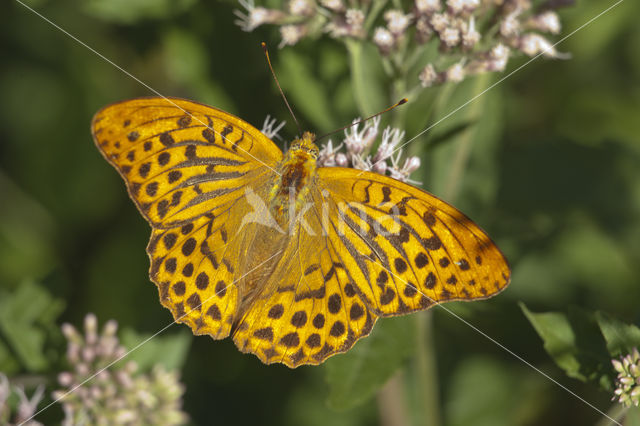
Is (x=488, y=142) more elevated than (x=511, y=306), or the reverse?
(x=488, y=142)

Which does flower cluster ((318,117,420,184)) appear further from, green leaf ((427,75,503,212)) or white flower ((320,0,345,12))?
white flower ((320,0,345,12))

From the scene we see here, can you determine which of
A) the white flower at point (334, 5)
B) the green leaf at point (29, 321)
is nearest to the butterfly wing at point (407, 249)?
the white flower at point (334, 5)

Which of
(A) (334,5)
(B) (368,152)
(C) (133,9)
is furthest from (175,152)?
(C) (133,9)

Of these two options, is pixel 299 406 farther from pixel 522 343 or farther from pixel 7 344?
pixel 7 344

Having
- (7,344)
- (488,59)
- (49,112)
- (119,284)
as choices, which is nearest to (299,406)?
(119,284)

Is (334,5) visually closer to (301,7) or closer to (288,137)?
(301,7)

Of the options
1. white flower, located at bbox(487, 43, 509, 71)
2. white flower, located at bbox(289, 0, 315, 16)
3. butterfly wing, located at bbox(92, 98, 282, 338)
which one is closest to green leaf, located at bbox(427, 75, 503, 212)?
white flower, located at bbox(487, 43, 509, 71)
